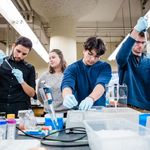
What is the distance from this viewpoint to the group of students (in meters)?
1.56

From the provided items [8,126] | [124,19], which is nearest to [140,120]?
[8,126]

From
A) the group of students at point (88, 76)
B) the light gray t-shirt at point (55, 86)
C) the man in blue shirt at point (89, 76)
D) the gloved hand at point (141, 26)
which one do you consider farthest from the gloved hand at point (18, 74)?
the gloved hand at point (141, 26)

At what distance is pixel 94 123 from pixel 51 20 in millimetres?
4101

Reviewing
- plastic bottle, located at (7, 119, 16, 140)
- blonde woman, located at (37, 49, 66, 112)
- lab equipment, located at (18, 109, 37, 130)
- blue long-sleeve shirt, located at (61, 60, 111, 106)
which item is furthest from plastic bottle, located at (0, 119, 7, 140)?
blonde woman, located at (37, 49, 66, 112)

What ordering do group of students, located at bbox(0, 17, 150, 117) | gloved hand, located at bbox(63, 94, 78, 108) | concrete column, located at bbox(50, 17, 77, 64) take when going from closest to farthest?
gloved hand, located at bbox(63, 94, 78, 108) → group of students, located at bbox(0, 17, 150, 117) → concrete column, located at bbox(50, 17, 77, 64)

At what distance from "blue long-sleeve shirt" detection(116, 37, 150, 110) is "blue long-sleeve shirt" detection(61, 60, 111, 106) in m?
0.14

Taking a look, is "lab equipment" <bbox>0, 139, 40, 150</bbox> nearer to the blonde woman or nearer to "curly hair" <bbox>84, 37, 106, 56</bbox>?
"curly hair" <bbox>84, 37, 106, 56</bbox>

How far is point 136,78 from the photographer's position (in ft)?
5.74

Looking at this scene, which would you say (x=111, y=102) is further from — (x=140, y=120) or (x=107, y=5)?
(x=107, y=5)

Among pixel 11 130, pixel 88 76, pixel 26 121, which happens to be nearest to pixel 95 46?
pixel 88 76

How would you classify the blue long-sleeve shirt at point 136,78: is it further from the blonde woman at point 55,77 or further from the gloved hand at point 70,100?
the blonde woman at point 55,77

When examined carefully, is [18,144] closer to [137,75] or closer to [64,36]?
[137,75]

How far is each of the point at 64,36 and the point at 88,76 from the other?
3.17 meters

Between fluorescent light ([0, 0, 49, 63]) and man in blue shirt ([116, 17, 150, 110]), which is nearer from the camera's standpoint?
man in blue shirt ([116, 17, 150, 110])
